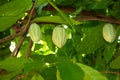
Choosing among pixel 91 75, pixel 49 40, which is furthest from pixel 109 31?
pixel 49 40

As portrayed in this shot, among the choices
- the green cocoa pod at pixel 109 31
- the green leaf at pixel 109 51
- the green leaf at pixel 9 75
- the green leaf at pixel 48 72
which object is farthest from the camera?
the green leaf at pixel 109 51

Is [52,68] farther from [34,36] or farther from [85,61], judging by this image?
[85,61]

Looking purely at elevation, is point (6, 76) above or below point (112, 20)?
below

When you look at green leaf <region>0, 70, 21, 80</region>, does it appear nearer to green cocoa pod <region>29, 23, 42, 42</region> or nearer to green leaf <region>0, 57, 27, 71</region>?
green leaf <region>0, 57, 27, 71</region>

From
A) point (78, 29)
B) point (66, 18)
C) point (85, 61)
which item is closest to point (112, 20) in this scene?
point (66, 18)

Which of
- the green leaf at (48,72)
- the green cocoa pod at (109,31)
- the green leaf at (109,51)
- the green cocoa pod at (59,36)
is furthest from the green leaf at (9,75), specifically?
the green leaf at (109,51)

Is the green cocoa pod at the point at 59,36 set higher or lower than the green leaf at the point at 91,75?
higher

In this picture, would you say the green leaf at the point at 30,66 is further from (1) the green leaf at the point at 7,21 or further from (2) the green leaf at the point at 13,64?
(1) the green leaf at the point at 7,21
